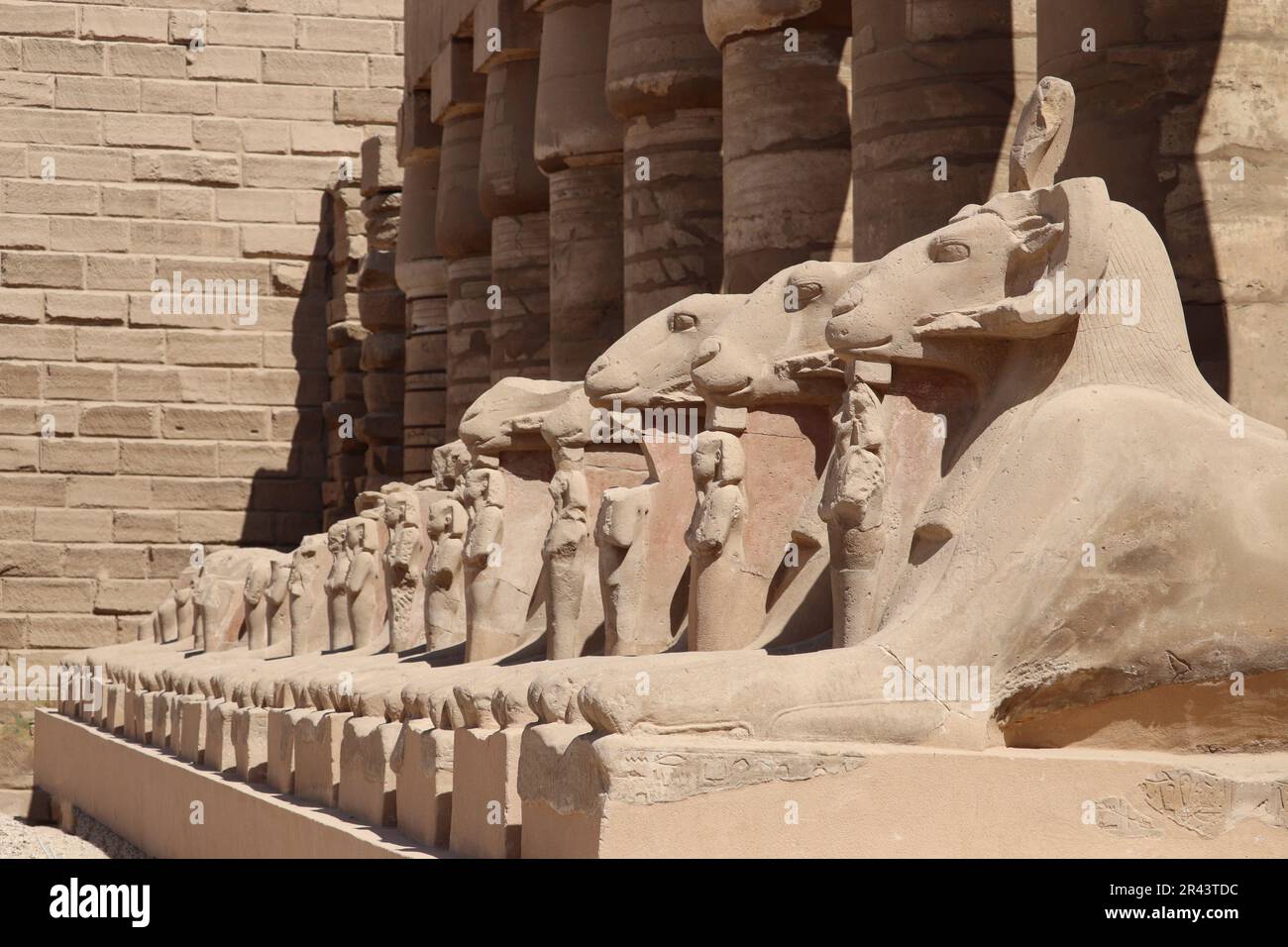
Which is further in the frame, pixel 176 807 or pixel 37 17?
pixel 37 17

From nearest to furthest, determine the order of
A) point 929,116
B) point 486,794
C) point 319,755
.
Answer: point 486,794 < point 319,755 < point 929,116

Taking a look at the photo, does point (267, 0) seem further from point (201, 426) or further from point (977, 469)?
point (977, 469)

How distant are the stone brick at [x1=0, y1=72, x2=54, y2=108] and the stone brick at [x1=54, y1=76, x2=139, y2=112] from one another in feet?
0.27

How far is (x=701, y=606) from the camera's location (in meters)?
6.50

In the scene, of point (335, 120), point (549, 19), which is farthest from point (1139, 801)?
point (335, 120)

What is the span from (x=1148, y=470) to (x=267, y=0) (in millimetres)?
16293

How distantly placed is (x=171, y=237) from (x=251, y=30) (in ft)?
6.73

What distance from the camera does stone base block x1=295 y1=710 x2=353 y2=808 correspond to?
7.51m

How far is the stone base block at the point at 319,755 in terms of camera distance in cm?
751

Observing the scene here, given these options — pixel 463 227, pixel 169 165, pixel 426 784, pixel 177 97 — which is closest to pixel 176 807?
pixel 426 784

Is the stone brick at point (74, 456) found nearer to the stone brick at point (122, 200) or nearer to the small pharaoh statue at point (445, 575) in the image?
the stone brick at point (122, 200)

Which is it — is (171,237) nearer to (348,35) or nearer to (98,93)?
(98,93)

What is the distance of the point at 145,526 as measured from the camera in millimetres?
19875

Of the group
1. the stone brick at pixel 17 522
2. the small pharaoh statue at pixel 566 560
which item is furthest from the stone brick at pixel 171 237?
the small pharaoh statue at pixel 566 560
